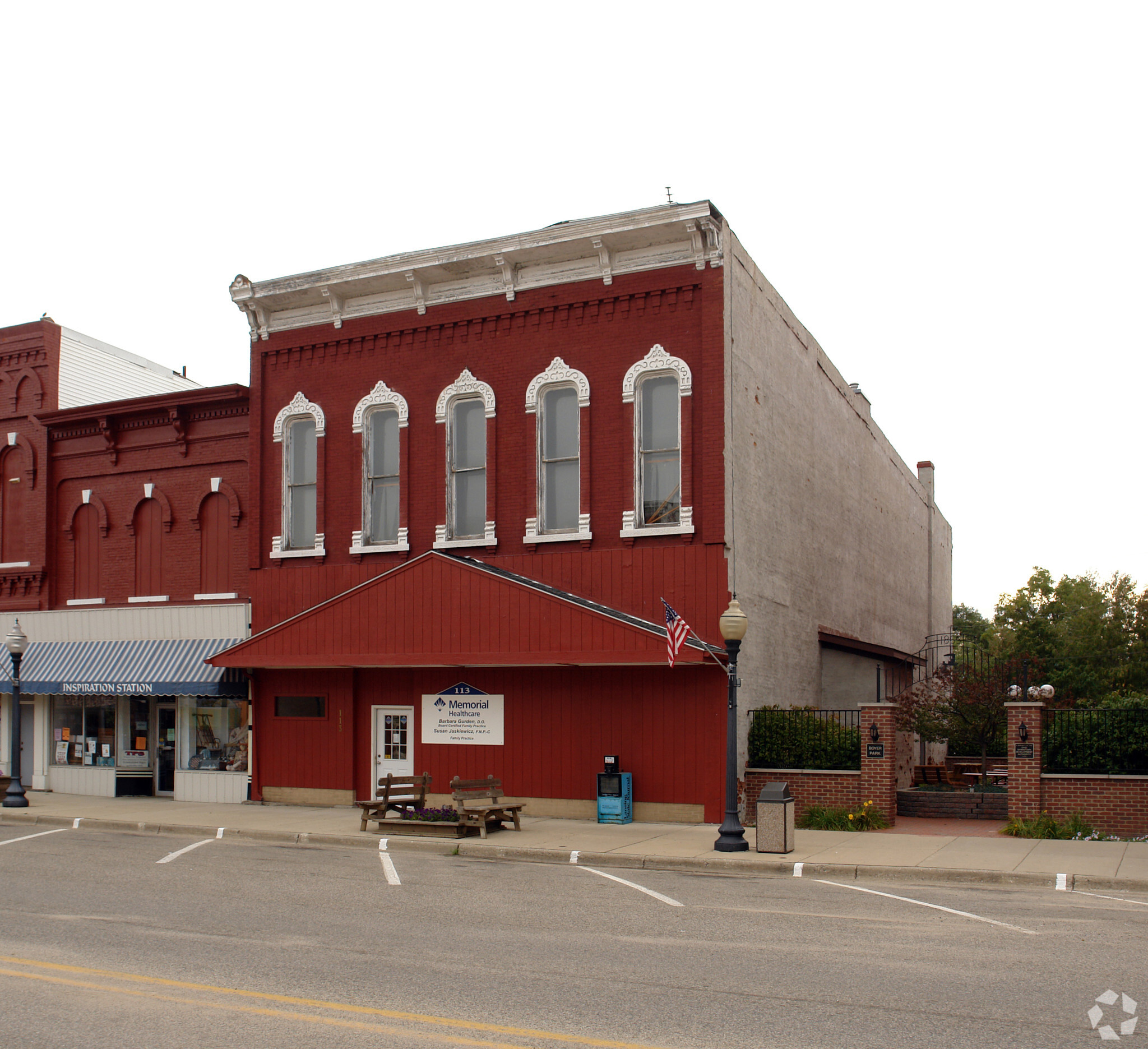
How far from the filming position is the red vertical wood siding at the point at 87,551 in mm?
27516

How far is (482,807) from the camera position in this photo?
63.1 feet

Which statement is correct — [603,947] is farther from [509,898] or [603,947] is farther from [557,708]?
[557,708]

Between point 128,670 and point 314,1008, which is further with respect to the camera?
point 128,670

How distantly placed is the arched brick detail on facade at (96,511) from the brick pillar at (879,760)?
1776 cm

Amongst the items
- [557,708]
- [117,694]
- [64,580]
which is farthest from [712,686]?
[64,580]

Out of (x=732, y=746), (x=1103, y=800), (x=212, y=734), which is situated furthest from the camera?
(x=212, y=734)

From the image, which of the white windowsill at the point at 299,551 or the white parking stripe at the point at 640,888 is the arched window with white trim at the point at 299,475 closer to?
the white windowsill at the point at 299,551

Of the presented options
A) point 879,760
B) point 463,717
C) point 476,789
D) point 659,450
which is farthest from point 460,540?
point 879,760

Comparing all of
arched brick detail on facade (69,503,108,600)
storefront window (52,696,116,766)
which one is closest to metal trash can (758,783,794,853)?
storefront window (52,696,116,766)

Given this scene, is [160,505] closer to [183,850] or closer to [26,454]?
[26,454]

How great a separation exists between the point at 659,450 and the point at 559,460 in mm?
1974

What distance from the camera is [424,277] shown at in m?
23.2

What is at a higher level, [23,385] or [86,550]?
[23,385]

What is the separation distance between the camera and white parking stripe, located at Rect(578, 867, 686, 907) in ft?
41.9
